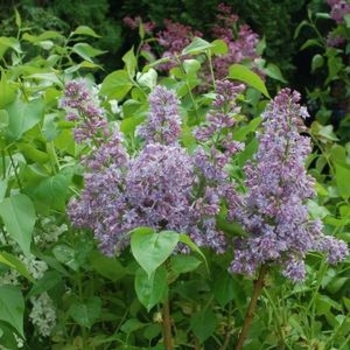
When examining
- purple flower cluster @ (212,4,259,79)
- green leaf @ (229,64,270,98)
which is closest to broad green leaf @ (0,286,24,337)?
green leaf @ (229,64,270,98)

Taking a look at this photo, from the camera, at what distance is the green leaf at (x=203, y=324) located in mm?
1360

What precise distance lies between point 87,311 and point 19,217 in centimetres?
21

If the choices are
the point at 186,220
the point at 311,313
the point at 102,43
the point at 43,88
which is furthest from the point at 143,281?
the point at 102,43

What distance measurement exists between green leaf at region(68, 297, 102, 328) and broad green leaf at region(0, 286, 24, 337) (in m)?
0.11

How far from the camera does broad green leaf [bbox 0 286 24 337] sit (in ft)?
4.03

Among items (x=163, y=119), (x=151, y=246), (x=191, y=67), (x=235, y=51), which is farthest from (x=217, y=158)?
(x=235, y=51)

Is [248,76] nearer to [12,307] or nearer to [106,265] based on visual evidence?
[106,265]

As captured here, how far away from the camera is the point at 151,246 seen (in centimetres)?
106

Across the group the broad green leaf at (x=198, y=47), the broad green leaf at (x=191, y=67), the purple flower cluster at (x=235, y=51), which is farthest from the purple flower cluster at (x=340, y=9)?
the broad green leaf at (x=198, y=47)

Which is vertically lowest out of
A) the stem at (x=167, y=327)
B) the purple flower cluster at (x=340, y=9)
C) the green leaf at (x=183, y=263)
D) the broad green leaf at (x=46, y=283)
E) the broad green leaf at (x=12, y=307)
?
the purple flower cluster at (x=340, y=9)

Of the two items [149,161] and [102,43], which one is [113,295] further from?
[102,43]

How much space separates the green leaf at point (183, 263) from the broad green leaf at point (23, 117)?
30 cm

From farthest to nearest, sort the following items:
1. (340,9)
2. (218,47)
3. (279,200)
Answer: (340,9)
(218,47)
(279,200)

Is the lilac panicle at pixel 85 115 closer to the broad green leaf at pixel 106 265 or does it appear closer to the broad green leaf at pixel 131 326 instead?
the broad green leaf at pixel 106 265
